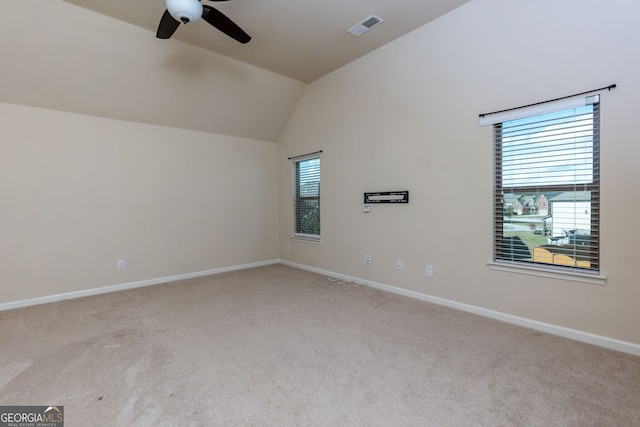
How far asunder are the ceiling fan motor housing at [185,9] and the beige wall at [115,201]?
105 inches

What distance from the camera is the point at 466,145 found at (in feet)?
9.87

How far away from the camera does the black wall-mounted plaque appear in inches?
140

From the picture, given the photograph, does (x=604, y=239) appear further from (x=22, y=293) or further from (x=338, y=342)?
(x=22, y=293)

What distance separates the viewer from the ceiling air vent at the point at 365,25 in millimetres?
3117

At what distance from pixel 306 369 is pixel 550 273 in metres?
2.22

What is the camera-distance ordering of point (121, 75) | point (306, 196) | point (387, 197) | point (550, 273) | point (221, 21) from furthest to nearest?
point (306, 196) < point (387, 197) < point (121, 75) < point (550, 273) < point (221, 21)

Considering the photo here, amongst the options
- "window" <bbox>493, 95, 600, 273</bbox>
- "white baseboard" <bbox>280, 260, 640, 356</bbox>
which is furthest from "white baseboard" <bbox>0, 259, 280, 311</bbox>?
"window" <bbox>493, 95, 600, 273</bbox>

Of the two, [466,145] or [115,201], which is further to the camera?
[115,201]

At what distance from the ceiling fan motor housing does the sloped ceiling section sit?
164 centimetres

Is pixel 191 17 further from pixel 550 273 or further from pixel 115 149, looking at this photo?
pixel 550 273

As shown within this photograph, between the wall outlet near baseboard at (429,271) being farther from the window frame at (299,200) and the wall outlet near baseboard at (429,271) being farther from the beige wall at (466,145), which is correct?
the window frame at (299,200)

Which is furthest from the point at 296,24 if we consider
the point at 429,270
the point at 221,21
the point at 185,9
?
the point at 429,270

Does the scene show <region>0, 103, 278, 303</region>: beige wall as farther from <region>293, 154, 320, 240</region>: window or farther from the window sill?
the window sill

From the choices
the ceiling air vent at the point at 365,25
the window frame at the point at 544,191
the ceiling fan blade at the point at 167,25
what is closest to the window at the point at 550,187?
the window frame at the point at 544,191
